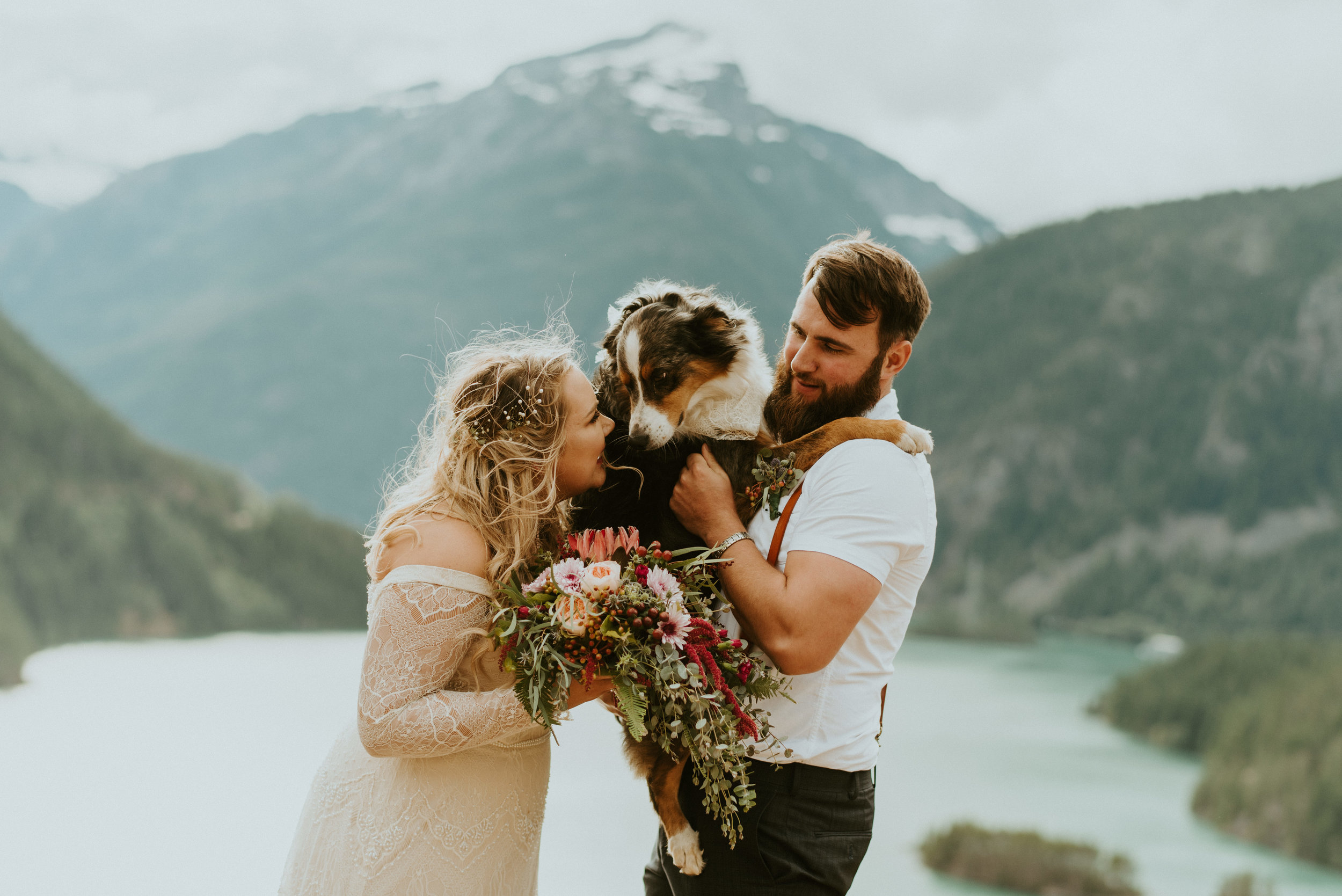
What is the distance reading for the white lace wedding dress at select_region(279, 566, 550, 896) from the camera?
4.96 ft

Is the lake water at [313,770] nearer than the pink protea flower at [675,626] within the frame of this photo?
No

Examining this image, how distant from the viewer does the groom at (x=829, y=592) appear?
153cm

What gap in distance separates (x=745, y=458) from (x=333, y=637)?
33649 millimetres

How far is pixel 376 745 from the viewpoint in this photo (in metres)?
1.51

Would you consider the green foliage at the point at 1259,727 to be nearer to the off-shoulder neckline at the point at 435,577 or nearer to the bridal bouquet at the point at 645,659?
the bridal bouquet at the point at 645,659

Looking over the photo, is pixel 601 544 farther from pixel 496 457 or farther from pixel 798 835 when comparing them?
pixel 798 835

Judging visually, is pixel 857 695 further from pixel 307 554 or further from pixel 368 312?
pixel 368 312

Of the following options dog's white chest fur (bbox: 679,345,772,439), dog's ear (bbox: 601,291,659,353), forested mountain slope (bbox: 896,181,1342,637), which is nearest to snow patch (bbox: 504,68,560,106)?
forested mountain slope (bbox: 896,181,1342,637)

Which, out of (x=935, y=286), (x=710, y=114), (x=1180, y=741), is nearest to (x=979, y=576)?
(x=1180, y=741)

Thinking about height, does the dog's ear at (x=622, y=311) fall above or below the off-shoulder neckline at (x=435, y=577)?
above

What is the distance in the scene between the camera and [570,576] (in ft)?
5.05

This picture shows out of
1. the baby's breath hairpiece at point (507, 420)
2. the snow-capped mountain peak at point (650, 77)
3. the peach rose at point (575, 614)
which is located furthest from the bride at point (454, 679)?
the snow-capped mountain peak at point (650, 77)

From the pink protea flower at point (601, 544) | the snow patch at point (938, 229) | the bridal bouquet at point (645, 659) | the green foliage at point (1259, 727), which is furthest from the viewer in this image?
the snow patch at point (938, 229)

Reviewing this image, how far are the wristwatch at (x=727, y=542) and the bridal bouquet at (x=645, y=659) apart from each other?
5cm
